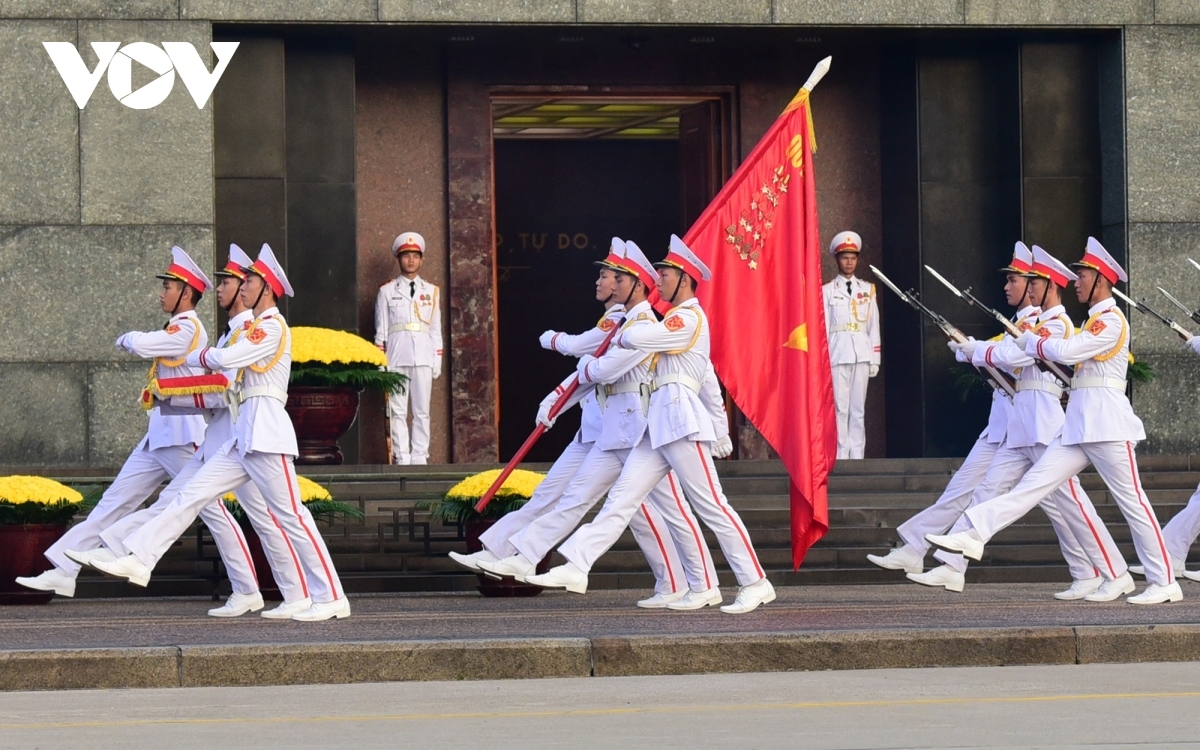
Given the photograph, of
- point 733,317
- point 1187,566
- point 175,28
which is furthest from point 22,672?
point 175,28

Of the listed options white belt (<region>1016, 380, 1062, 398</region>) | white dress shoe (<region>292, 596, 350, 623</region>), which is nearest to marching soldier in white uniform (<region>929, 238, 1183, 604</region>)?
white belt (<region>1016, 380, 1062, 398</region>)

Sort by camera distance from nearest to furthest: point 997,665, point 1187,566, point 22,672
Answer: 1. point 22,672
2. point 997,665
3. point 1187,566

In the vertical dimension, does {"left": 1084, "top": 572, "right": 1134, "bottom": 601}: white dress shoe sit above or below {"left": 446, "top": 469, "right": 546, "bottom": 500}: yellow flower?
below

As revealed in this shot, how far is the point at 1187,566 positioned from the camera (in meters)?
14.6

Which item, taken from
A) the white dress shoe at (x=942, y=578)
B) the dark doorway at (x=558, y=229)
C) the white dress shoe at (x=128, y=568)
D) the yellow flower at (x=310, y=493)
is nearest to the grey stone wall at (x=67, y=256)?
the yellow flower at (x=310, y=493)

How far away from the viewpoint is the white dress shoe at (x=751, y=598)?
11.5m

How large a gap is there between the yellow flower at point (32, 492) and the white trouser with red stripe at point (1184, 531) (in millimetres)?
6837

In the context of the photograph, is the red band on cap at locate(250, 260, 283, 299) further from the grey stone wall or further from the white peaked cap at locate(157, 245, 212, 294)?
the grey stone wall

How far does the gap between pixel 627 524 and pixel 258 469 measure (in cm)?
207

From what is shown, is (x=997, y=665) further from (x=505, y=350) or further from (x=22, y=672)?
(x=505, y=350)

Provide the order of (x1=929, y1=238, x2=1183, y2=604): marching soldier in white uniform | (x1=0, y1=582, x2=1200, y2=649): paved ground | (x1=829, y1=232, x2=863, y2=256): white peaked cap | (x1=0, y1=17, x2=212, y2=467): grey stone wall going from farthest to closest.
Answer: (x1=829, y1=232, x2=863, y2=256): white peaked cap, (x1=0, y1=17, x2=212, y2=467): grey stone wall, (x1=929, y1=238, x2=1183, y2=604): marching soldier in white uniform, (x1=0, y1=582, x2=1200, y2=649): paved ground

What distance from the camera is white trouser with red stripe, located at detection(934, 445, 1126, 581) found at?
488 inches

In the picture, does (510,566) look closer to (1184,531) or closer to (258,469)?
(258,469)

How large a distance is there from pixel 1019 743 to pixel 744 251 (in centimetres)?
585
